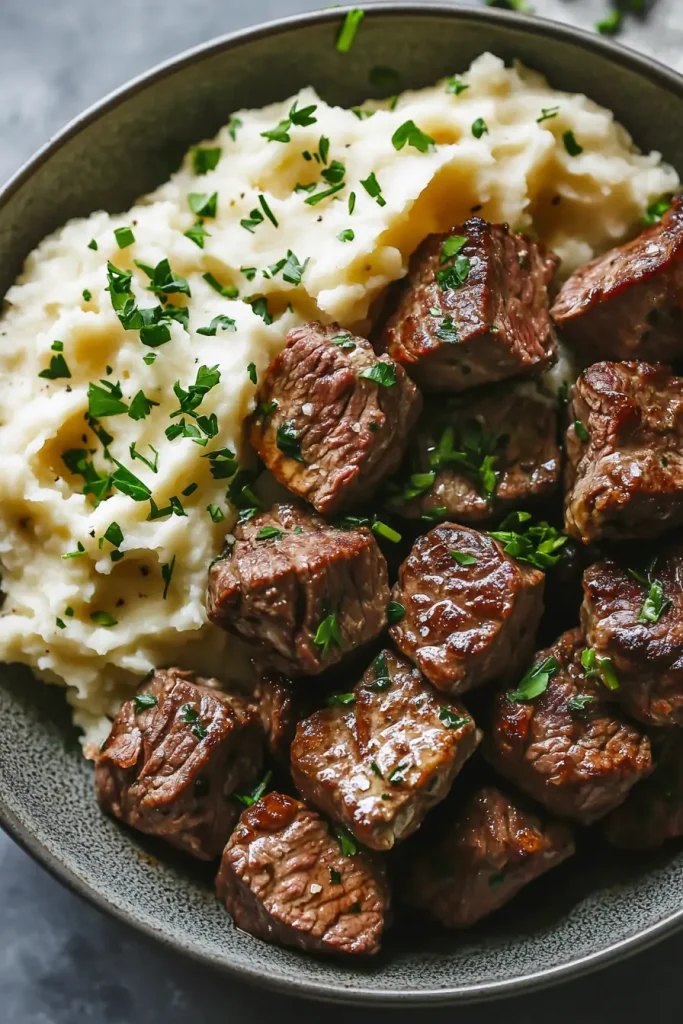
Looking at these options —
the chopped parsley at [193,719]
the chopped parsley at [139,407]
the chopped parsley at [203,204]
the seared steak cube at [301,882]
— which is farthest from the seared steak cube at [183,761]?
the chopped parsley at [203,204]

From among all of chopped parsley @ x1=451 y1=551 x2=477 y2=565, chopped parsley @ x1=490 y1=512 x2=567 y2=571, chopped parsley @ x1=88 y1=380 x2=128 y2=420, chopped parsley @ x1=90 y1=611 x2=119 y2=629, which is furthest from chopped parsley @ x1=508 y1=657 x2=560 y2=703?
chopped parsley @ x1=88 y1=380 x2=128 y2=420

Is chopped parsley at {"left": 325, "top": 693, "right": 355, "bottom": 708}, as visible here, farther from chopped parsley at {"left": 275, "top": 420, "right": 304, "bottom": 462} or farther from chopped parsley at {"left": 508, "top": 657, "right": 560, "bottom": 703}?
chopped parsley at {"left": 275, "top": 420, "right": 304, "bottom": 462}

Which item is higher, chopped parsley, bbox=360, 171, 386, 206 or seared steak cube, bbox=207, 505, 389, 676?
chopped parsley, bbox=360, 171, 386, 206

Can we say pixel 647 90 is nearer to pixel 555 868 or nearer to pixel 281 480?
pixel 281 480

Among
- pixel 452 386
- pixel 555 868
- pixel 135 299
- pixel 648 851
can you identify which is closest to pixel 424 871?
pixel 555 868

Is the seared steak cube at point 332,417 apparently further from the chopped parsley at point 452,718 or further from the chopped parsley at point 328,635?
the chopped parsley at point 452,718

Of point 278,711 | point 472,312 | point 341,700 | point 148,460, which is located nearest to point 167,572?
point 148,460
